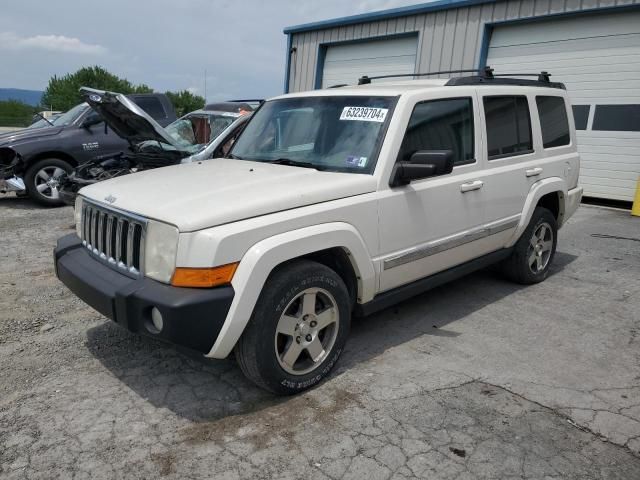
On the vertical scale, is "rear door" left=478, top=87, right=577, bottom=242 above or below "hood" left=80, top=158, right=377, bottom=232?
above

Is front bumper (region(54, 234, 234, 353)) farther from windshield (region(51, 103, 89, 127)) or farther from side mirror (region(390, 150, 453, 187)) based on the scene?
windshield (region(51, 103, 89, 127))

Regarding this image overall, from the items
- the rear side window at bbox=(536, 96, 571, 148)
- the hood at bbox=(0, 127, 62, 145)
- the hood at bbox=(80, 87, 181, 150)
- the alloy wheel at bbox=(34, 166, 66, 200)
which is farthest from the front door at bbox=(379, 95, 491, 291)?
the hood at bbox=(0, 127, 62, 145)

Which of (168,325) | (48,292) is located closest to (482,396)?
(168,325)

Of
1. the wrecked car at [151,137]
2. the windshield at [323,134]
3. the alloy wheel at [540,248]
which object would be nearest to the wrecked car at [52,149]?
the wrecked car at [151,137]

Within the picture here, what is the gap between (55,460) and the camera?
2.56 metres

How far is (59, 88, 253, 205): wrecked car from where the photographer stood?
6277 millimetres

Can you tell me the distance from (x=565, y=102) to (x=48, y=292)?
523cm

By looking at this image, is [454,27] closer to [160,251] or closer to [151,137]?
[151,137]

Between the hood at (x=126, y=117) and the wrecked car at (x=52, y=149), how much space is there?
159 centimetres

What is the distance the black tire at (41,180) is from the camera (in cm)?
855

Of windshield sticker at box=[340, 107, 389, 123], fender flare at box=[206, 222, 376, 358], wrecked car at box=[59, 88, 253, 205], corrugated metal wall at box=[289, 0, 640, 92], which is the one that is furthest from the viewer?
corrugated metal wall at box=[289, 0, 640, 92]

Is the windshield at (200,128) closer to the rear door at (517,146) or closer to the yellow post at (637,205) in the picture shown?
the rear door at (517,146)

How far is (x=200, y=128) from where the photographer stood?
7.49 m

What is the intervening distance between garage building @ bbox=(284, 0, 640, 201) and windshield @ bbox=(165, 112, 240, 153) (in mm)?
5928
